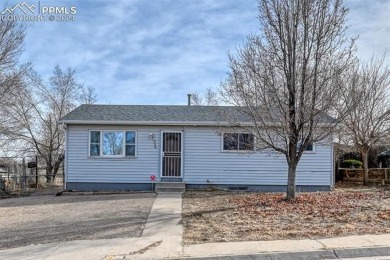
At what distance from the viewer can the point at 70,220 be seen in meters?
9.95

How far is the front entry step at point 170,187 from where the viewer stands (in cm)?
1672

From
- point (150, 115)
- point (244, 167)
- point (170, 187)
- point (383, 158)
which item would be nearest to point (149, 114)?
point (150, 115)

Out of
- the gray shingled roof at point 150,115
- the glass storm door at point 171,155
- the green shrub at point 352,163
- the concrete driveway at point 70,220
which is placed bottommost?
the concrete driveway at point 70,220

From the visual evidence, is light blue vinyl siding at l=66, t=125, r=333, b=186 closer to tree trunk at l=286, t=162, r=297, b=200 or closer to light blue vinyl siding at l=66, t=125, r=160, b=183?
light blue vinyl siding at l=66, t=125, r=160, b=183

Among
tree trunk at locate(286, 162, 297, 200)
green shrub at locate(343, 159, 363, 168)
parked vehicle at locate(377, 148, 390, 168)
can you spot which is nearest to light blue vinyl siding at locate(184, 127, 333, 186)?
tree trunk at locate(286, 162, 297, 200)

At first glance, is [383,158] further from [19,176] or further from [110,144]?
[19,176]

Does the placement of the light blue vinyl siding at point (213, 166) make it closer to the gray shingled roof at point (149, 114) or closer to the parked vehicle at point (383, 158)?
the gray shingled roof at point (149, 114)

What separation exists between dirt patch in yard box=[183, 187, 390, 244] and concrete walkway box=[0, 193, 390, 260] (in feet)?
1.35

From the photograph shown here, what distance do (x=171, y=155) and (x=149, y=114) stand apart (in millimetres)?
2218

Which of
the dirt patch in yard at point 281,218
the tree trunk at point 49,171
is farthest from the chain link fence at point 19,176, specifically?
the dirt patch in yard at point 281,218

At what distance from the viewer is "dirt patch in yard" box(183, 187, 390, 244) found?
25.6 feet

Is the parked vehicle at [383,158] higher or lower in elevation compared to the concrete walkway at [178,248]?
higher

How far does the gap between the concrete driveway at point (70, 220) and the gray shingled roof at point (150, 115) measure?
4.16m

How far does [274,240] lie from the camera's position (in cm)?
728
